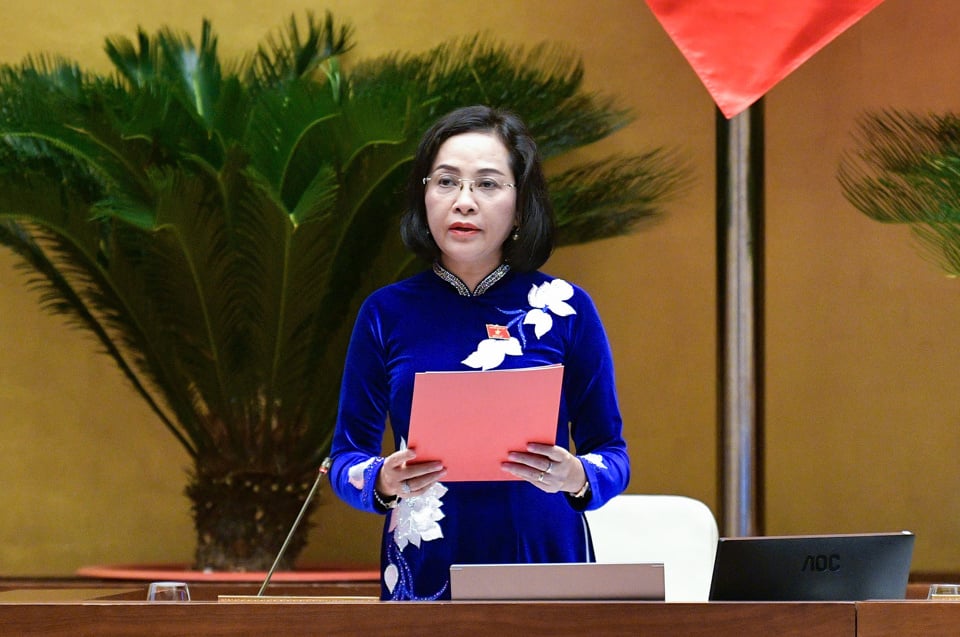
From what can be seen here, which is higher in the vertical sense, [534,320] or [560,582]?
[534,320]

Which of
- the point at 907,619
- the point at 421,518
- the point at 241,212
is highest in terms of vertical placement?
the point at 241,212

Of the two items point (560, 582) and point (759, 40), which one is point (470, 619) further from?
point (759, 40)

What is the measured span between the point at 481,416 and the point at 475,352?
36cm

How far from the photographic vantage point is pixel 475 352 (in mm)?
2354

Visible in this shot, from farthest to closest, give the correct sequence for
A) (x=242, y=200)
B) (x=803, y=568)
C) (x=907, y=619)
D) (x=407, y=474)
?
(x=242, y=200), (x=407, y=474), (x=803, y=568), (x=907, y=619)

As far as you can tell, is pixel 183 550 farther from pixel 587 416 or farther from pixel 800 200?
pixel 587 416

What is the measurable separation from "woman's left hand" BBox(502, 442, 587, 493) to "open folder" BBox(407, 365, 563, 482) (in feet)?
0.04

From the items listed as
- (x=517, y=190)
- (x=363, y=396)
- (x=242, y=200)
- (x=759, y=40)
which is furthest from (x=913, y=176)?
(x=363, y=396)

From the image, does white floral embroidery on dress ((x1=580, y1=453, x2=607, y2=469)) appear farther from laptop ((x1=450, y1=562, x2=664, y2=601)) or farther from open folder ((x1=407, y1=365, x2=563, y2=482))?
laptop ((x1=450, y1=562, x2=664, y2=601))

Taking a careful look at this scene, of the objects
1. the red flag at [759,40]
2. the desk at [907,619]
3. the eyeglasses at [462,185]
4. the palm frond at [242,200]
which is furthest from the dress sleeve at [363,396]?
the red flag at [759,40]

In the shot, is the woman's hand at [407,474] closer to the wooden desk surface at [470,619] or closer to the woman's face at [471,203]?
the wooden desk surface at [470,619]

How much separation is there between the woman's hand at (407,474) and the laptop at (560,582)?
0.74 feet

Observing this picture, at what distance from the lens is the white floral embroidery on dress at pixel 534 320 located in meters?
2.34

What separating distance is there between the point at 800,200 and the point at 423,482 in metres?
3.62
